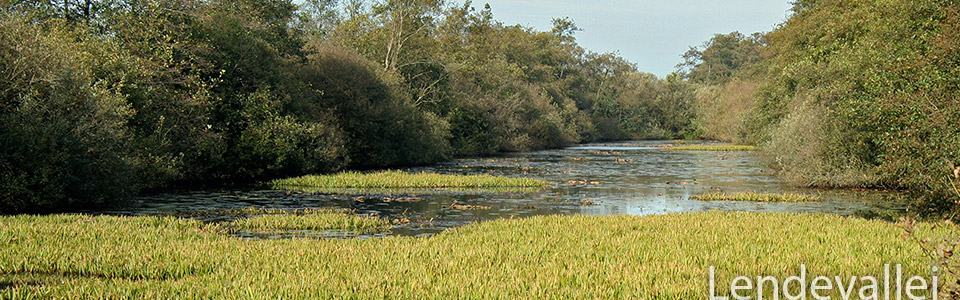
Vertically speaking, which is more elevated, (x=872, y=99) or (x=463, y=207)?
(x=872, y=99)

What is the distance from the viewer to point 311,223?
19719 millimetres

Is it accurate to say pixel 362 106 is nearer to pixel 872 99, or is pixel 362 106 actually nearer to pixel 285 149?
pixel 285 149

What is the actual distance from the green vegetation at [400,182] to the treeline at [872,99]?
12005 mm

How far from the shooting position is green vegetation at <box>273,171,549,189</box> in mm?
33344

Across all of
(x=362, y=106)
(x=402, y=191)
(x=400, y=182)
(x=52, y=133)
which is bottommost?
(x=402, y=191)

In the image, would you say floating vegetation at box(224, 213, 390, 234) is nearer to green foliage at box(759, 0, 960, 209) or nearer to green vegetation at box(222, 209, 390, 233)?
green vegetation at box(222, 209, 390, 233)

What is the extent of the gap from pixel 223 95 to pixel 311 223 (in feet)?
60.6

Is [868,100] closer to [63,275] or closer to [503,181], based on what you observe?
[503,181]

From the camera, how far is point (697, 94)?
126562 mm

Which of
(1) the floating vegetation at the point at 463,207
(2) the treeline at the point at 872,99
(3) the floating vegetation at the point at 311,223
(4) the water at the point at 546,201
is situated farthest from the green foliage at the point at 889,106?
(3) the floating vegetation at the point at 311,223

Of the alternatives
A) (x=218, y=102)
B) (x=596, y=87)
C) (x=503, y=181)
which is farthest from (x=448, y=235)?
(x=596, y=87)

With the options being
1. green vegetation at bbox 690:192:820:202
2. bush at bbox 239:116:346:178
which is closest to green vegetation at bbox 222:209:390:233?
green vegetation at bbox 690:192:820:202

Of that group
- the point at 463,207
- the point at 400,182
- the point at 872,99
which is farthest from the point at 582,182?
the point at 872,99

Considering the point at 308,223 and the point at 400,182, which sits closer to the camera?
the point at 308,223
